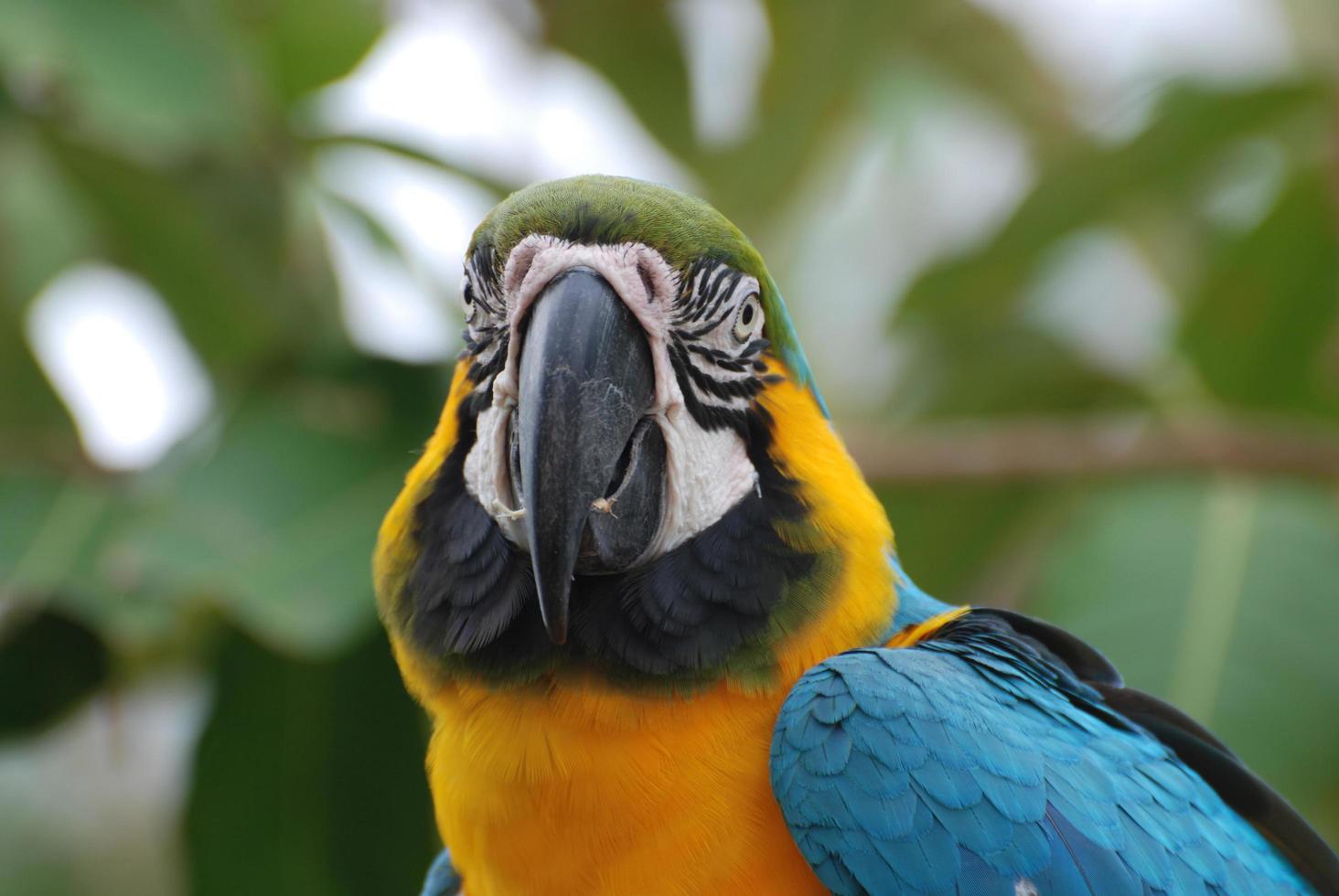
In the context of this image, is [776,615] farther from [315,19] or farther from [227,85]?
[315,19]

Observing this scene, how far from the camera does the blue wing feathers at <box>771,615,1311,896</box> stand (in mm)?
1155

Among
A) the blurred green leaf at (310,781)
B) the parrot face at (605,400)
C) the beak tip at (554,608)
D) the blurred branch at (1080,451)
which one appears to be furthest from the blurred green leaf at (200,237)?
the beak tip at (554,608)

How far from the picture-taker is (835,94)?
292 centimetres

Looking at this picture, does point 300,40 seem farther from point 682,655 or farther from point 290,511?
point 682,655

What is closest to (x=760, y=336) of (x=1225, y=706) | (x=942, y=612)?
(x=942, y=612)

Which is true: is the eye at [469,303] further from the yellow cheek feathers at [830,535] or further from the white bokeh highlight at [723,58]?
the white bokeh highlight at [723,58]

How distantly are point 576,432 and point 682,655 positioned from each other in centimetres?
25

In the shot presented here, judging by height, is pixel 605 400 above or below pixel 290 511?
above

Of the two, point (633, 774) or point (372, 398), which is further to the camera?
point (372, 398)

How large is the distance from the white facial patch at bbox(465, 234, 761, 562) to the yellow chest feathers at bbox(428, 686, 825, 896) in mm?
165

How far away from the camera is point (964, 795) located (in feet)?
3.85

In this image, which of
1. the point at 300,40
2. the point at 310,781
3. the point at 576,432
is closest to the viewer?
the point at 576,432

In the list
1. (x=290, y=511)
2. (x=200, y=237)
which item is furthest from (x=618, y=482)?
(x=200, y=237)

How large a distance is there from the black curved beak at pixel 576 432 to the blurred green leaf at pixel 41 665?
1218mm
